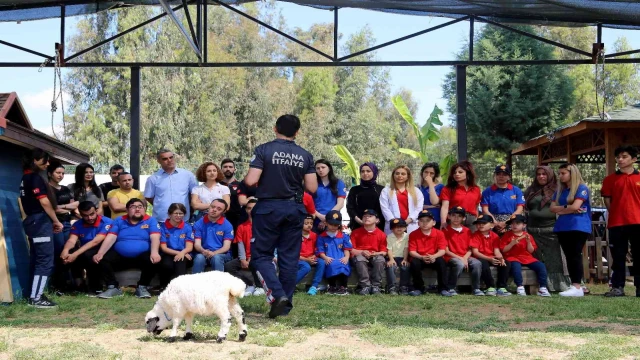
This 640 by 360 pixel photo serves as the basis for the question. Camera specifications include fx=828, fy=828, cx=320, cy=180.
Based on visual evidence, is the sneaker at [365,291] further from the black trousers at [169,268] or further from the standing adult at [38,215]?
the standing adult at [38,215]

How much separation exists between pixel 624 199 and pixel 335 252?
11.5 ft

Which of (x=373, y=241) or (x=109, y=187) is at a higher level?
(x=109, y=187)

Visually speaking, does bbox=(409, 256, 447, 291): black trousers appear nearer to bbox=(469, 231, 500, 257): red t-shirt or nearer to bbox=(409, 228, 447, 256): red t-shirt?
bbox=(409, 228, 447, 256): red t-shirt

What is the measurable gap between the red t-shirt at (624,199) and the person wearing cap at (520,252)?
99cm

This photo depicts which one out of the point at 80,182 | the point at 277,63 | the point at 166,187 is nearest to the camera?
the point at 166,187

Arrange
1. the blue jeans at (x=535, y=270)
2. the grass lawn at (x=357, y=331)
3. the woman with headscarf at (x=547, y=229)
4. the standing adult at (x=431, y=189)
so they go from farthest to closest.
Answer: the standing adult at (x=431, y=189) < the woman with headscarf at (x=547, y=229) < the blue jeans at (x=535, y=270) < the grass lawn at (x=357, y=331)

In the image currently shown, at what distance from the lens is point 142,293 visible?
376 inches

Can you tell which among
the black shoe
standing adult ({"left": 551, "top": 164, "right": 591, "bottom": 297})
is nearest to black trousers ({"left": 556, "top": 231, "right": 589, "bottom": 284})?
standing adult ({"left": 551, "top": 164, "right": 591, "bottom": 297})

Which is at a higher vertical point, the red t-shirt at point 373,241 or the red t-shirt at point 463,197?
the red t-shirt at point 463,197

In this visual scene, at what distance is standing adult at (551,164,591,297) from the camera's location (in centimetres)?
1007

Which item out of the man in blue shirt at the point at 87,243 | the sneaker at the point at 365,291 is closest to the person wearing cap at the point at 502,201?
the sneaker at the point at 365,291

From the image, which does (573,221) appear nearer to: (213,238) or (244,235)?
(244,235)

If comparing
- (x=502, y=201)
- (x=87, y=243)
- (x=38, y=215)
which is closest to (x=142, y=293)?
(x=87, y=243)

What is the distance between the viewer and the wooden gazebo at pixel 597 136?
14352mm
